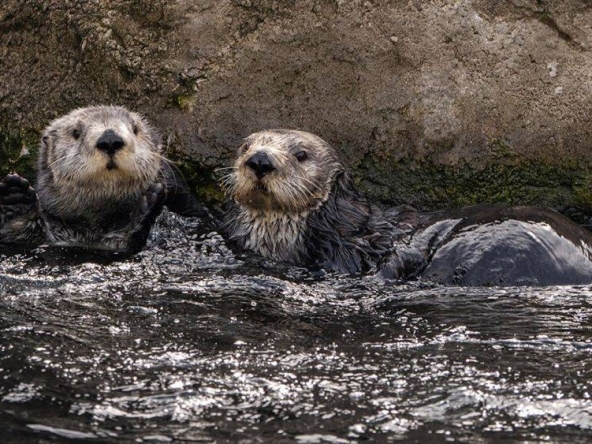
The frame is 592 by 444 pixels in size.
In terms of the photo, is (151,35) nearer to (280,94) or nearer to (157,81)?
(157,81)

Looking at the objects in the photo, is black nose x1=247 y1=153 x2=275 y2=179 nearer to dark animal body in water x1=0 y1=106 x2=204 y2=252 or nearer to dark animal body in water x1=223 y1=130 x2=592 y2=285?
dark animal body in water x1=223 y1=130 x2=592 y2=285

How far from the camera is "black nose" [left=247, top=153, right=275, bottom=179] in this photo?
678 centimetres

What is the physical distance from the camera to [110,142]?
7.00 meters

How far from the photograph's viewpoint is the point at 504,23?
750 centimetres

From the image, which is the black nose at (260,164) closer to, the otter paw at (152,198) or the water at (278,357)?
the water at (278,357)

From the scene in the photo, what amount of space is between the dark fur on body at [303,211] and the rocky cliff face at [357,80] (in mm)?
528

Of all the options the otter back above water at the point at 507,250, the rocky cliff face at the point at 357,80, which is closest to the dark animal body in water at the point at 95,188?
the rocky cliff face at the point at 357,80

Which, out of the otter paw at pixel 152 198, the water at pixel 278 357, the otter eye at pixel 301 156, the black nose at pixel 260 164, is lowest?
the water at pixel 278 357

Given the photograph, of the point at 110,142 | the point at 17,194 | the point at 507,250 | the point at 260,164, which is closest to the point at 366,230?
the point at 260,164

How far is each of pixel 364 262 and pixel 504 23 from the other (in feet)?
6.62

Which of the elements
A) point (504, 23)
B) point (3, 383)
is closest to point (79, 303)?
point (3, 383)

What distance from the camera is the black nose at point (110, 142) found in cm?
698

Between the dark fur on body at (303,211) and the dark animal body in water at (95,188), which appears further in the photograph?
the dark animal body in water at (95,188)

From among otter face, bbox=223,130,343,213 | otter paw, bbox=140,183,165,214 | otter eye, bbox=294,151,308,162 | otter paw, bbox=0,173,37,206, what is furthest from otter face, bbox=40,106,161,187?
otter eye, bbox=294,151,308,162
